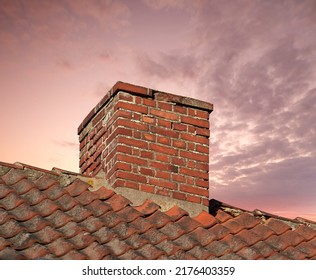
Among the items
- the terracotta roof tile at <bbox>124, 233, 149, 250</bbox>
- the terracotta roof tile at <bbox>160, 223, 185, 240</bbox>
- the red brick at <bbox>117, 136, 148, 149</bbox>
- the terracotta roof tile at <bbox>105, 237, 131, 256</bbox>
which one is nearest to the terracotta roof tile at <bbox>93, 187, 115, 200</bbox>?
the red brick at <bbox>117, 136, 148, 149</bbox>

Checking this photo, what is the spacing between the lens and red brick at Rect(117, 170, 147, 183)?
20.6 feet

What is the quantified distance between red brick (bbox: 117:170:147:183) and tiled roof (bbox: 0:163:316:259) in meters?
0.23

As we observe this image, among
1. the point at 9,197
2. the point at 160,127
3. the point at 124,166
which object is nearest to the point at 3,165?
the point at 9,197

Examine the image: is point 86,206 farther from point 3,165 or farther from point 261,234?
point 261,234

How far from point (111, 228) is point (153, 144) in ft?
4.47

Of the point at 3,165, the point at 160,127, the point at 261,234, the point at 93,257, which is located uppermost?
the point at 160,127

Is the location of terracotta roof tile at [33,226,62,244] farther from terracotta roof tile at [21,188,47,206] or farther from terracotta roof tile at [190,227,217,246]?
terracotta roof tile at [190,227,217,246]

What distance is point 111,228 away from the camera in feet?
17.8

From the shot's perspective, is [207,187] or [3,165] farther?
[207,187]

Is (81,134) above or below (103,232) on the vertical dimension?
above

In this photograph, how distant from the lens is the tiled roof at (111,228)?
5020mm

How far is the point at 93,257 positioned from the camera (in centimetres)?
490

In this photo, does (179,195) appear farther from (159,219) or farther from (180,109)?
(180,109)
